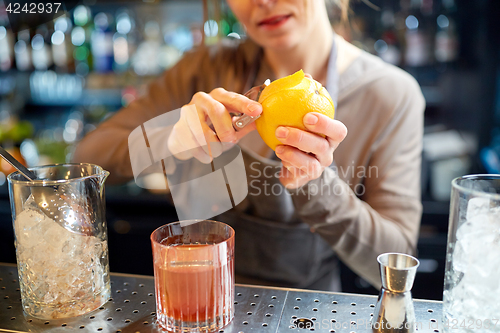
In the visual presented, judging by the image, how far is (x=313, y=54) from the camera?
122cm

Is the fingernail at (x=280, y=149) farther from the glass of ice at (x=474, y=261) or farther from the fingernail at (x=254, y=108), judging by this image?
the glass of ice at (x=474, y=261)

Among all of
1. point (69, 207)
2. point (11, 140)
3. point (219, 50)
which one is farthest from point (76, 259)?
point (11, 140)

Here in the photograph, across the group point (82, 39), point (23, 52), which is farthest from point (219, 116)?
point (23, 52)

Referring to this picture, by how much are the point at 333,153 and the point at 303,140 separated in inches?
13.8

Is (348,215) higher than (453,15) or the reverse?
the reverse

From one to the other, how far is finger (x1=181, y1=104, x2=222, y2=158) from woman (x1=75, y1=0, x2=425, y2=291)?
21 millimetres

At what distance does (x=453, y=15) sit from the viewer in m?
2.25

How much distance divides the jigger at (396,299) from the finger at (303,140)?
188 millimetres

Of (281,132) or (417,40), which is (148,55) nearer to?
(417,40)

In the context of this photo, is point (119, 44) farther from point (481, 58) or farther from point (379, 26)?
point (481, 58)

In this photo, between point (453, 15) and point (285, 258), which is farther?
point (453, 15)

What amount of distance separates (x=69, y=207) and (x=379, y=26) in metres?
2.19

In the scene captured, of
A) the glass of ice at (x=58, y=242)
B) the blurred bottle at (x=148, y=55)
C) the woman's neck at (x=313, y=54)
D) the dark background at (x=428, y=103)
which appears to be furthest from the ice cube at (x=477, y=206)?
the blurred bottle at (x=148, y=55)

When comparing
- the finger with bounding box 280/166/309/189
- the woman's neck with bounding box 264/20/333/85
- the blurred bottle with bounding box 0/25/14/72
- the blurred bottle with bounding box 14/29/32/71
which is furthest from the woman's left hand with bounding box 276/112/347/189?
the blurred bottle with bounding box 0/25/14/72
